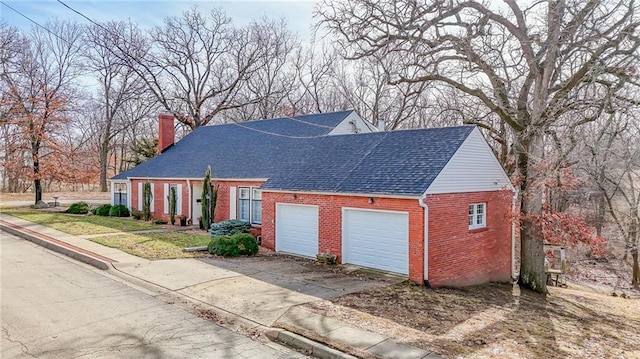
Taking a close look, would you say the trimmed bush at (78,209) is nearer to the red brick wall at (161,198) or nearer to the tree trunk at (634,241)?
the red brick wall at (161,198)

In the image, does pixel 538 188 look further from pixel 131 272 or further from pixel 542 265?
pixel 131 272

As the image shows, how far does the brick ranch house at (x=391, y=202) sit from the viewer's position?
1186 centimetres

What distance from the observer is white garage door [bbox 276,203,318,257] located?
14336 mm

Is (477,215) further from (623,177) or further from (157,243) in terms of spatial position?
(623,177)

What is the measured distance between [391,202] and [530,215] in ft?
17.1

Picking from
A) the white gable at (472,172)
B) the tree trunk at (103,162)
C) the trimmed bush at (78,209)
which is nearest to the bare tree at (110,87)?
the tree trunk at (103,162)

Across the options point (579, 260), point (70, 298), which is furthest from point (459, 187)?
point (579, 260)

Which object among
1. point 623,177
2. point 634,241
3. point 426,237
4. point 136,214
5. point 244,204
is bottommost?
point 634,241

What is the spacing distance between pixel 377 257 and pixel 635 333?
6518 millimetres

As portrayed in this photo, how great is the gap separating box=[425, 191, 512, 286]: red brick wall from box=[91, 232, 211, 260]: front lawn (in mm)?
7712

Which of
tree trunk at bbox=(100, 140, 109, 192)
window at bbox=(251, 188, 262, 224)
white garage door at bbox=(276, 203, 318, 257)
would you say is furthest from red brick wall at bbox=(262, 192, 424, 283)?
tree trunk at bbox=(100, 140, 109, 192)

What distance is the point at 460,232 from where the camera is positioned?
42.0 feet

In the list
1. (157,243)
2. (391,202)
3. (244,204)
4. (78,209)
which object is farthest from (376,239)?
(78,209)

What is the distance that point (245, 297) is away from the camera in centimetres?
945
